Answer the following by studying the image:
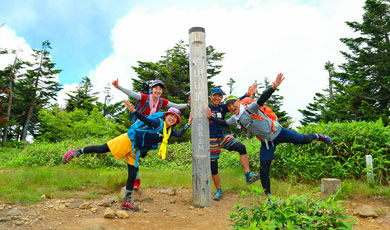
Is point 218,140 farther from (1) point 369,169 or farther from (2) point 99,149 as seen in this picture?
(1) point 369,169

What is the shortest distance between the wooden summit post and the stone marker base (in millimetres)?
2222

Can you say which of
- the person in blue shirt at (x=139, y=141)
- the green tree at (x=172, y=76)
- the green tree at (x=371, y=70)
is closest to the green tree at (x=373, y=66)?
the green tree at (x=371, y=70)

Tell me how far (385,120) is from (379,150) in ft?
25.8

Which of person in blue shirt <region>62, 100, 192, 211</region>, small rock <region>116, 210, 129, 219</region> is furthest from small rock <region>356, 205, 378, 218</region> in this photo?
small rock <region>116, 210, 129, 219</region>

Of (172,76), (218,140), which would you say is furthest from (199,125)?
(172,76)

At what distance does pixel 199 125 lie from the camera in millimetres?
4258

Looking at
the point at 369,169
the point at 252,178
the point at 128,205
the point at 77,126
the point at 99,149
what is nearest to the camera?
the point at 128,205

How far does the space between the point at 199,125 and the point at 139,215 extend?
163 centimetres

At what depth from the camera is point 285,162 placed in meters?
5.86

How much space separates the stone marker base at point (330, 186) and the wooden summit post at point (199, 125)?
2.22 m

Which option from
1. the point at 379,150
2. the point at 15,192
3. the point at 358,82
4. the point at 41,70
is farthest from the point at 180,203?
the point at 41,70

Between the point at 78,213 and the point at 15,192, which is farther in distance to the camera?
the point at 15,192

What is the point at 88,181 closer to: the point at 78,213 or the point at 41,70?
the point at 78,213

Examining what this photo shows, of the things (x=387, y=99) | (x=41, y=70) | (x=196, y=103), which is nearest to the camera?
(x=196, y=103)
